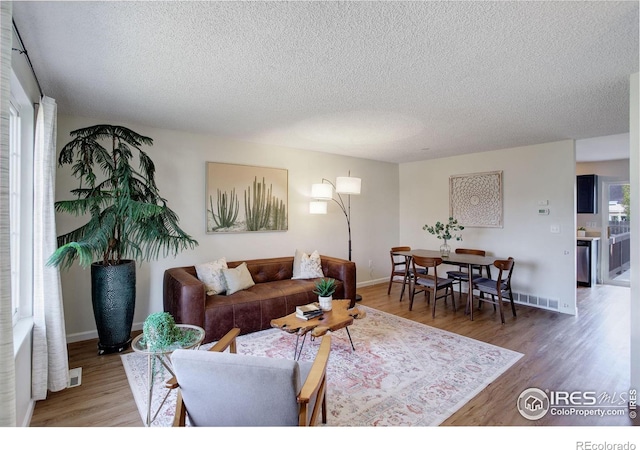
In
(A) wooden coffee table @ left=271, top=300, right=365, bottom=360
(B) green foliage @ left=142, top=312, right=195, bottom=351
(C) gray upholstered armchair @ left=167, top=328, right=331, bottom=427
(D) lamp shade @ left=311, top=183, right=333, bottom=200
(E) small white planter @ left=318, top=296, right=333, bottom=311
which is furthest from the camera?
(D) lamp shade @ left=311, top=183, right=333, bottom=200

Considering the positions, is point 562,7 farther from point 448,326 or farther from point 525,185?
point 525,185

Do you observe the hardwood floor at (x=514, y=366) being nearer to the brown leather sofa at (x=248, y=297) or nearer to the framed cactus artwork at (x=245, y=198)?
the brown leather sofa at (x=248, y=297)

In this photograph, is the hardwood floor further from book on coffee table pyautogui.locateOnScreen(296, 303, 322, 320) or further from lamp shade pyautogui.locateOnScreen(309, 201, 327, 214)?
lamp shade pyautogui.locateOnScreen(309, 201, 327, 214)

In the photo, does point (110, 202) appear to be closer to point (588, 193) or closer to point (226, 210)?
point (226, 210)

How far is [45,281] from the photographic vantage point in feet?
7.38

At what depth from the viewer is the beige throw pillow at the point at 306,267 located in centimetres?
447

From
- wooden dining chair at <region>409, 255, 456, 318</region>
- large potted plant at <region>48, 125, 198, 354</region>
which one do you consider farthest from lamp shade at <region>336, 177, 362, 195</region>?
large potted plant at <region>48, 125, 198, 354</region>

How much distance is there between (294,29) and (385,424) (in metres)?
2.52

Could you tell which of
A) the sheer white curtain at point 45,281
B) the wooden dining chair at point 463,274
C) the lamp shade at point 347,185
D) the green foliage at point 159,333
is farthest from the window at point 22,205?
the wooden dining chair at point 463,274

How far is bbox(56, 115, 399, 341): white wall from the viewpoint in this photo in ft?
11.0

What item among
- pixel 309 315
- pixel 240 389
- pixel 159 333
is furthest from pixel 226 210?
pixel 240 389

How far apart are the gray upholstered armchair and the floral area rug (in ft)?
2.66

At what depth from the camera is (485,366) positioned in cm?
273
